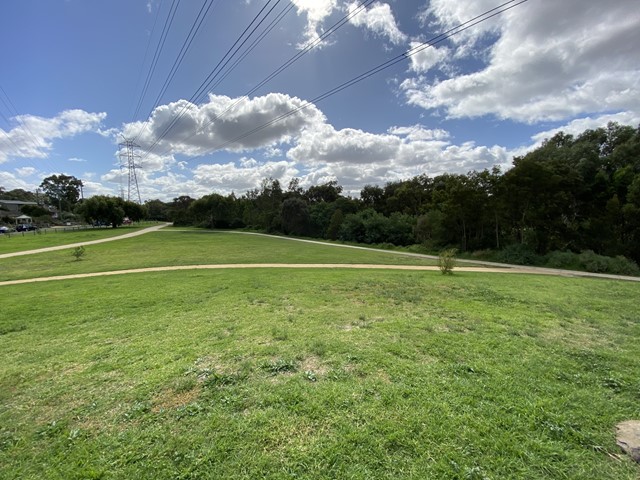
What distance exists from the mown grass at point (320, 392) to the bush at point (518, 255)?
1345 cm

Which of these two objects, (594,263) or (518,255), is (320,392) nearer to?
(594,263)

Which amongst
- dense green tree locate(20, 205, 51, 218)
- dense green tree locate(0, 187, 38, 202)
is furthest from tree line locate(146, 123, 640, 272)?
dense green tree locate(0, 187, 38, 202)

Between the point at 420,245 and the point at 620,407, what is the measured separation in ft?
84.2

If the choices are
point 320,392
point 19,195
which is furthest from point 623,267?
point 19,195

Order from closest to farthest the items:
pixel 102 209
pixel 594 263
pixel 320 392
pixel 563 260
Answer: pixel 320 392, pixel 594 263, pixel 563 260, pixel 102 209

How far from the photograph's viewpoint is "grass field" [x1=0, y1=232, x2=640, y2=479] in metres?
2.23

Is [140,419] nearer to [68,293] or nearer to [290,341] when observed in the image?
[290,341]

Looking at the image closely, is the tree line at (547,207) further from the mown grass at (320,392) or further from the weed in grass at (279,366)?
the weed in grass at (279,366)

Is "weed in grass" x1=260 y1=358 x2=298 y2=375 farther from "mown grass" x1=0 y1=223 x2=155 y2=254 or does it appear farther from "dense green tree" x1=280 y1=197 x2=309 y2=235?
"dense green tree" x1=280 y1=197 x2=309 y2=235

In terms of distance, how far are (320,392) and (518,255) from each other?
19936mm

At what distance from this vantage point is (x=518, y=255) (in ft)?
61.1

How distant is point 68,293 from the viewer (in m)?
8.43

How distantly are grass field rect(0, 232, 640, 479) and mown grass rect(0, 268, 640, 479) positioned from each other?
17mm

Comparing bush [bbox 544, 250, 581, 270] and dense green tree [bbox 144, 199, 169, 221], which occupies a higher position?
dense green tree [bbox 144, 199, 169, 221]
